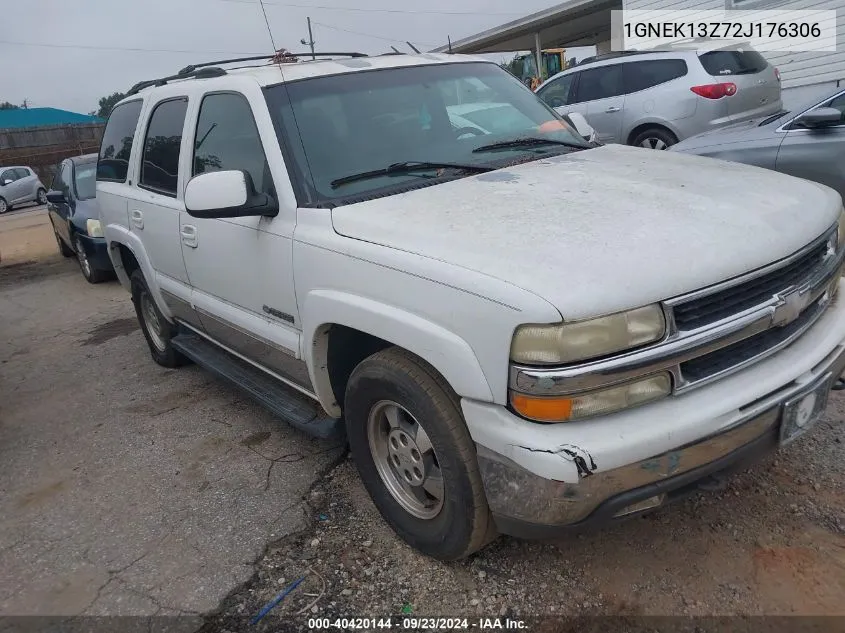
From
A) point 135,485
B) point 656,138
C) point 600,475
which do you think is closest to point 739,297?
point 600,475

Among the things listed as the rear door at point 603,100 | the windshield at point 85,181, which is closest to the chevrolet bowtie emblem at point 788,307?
the rear door at point 603,100

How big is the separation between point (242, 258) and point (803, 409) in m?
2.46

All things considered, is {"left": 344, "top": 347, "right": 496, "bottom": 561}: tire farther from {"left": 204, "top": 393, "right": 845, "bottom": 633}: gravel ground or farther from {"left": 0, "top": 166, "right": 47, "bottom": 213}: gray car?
{"left": 0, "top": 166, "right": 47, "bottom": 213}: gray car

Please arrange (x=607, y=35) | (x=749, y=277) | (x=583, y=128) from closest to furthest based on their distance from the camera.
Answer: (x=749, y=277) → (x=583, y=128) → (x=607, y=35)

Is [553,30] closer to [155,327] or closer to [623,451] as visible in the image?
[155,327]

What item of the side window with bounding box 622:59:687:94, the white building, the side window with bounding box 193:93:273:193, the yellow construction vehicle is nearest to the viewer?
the side window with bounding box 193:93:273:193

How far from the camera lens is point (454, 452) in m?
2.35

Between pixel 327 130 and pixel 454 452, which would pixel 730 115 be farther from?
pixel 454 452

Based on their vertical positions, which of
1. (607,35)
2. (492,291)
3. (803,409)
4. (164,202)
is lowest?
(803,409)

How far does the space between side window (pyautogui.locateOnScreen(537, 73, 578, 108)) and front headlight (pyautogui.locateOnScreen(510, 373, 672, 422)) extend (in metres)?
9.07

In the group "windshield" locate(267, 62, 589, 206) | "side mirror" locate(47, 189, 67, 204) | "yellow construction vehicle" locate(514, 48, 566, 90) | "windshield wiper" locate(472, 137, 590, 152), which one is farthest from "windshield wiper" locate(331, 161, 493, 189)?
"yellow construction vehicle" locate(514, 48, 566, 90)

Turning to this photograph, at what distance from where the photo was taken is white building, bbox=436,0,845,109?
11.5 meters

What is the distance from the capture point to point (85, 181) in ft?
31.7

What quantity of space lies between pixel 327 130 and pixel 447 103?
2.37ft
